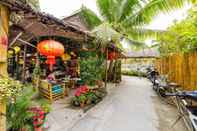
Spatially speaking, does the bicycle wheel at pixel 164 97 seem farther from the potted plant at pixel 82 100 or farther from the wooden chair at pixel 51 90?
the wooden chair at pixel 51 90

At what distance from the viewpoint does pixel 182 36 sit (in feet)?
28.1

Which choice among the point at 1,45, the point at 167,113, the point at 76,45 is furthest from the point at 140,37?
the point at 1,45

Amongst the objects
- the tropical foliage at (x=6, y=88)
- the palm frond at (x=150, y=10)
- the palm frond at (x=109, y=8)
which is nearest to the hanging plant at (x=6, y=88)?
the tropical foliage at (x=6, y=88)

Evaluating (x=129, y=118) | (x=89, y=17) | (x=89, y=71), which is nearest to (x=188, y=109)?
(x=129, y=118)

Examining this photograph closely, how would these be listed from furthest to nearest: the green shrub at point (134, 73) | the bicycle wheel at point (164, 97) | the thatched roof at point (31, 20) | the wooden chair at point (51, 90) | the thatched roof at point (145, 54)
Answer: the green shrub at point (134, 73) → the thatched roof at point (145, 54) → the bicycle wheel at point (164, 97) → the wooden chair at point (51, 90) → the thatched roof at point (31, 20)

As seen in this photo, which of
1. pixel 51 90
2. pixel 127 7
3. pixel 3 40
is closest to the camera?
pixel 3 40

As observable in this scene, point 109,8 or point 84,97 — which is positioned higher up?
point 109,8

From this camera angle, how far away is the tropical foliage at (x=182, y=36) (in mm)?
6879

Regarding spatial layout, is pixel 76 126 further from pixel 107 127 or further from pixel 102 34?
pixel 102 34

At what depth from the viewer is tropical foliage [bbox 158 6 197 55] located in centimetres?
688

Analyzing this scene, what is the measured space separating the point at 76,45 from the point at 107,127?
5.92 meters

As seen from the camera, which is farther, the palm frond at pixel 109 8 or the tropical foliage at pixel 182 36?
the palm frond at pixel 109 8

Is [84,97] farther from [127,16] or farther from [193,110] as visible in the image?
[127,16]

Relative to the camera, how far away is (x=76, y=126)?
17.6 ft
